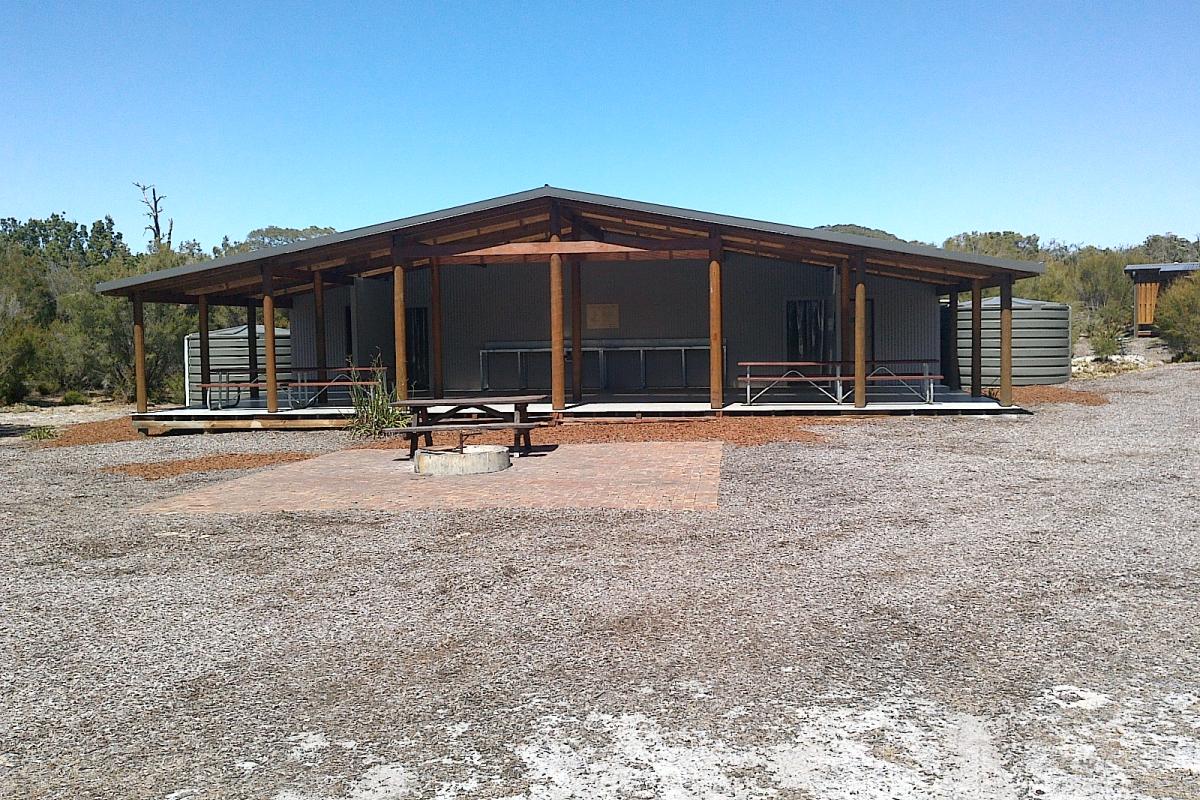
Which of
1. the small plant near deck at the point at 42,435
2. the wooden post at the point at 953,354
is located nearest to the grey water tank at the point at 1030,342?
the wooden post at the point at 953,354

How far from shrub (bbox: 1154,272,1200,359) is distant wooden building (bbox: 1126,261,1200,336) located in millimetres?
6668

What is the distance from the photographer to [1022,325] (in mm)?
19719

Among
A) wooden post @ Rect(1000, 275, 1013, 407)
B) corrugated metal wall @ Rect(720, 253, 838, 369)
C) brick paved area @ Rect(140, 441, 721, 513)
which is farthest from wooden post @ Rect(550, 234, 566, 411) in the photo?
wooden post @ Rect(1000, 275, 1013, 407)

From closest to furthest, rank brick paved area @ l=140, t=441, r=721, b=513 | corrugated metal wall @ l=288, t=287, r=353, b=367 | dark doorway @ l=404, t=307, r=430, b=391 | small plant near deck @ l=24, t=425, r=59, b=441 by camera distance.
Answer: brick paved area @ l=140, t=441, r=721, b=513 < small plant near deck @ l=24, t=425, r=59, b=441 < corrugated metal wall @ l=288, t=287, r=353, b=367 < dark doorway @ l=404, t=307, r=430, b=391

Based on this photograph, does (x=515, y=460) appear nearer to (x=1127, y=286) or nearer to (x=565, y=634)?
(x=565, y=634)

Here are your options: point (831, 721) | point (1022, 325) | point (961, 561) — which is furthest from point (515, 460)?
point (1022, 325)

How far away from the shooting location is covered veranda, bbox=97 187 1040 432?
1306cm

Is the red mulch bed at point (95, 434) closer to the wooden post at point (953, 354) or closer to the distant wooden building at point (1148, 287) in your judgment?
the wooden post at point (953, 354)

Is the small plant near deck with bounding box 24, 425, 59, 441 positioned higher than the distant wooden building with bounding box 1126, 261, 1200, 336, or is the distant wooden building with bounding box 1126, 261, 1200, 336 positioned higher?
the distant wooden building with bounding box 1126, 261, 1200, 336

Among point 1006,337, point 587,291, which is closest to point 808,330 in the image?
point 587,291

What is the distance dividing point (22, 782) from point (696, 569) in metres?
3.09

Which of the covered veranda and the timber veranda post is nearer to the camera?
the timber veranda post

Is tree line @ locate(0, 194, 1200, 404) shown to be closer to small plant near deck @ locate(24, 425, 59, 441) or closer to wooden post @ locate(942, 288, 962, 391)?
small plant near deck @ locate(24, 425, 59, 441)

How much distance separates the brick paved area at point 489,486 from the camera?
696 cm
